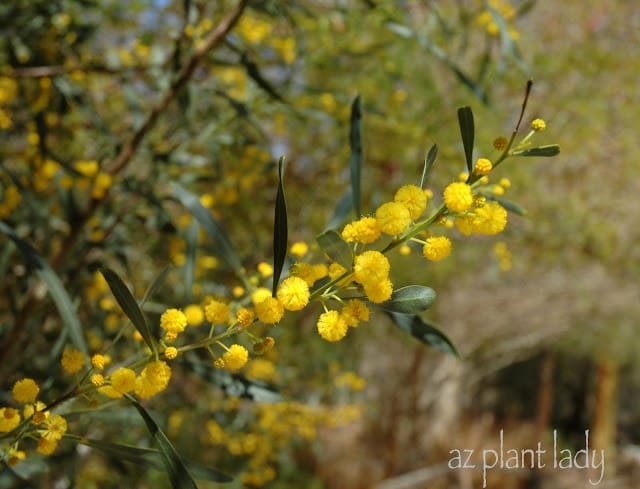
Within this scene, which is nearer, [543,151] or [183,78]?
[543,151]

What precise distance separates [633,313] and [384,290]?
5.59m

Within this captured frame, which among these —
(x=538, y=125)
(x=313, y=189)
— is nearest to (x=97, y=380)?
(x=538, y=125)

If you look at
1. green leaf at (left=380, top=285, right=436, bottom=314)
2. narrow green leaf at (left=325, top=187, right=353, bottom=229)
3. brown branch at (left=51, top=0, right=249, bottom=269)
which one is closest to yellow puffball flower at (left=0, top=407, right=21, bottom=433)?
green leaf at (left=380, top=285, right=436, bottom=314)

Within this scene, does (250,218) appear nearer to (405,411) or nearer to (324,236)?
(324,236)

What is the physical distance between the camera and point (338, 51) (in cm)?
182

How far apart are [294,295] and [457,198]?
161 mm

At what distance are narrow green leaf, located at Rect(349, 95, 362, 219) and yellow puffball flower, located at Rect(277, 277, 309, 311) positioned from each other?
0.24 meters

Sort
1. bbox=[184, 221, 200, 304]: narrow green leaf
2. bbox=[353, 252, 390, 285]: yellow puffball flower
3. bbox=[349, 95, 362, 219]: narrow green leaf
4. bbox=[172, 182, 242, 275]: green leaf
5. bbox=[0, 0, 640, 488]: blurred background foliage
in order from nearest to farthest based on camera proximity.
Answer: bbox=[353, 252, 390, 285]: yellow puffball flower
bbox=[349, 95, 362, 219]: narrow green leaf
bbox=[172, 182, 242, 275]: green leaf
bbox=[184, 221, 200, 304]: narrow green leaf
bbox=[0, 0, 640, 488]: blurred background foliage

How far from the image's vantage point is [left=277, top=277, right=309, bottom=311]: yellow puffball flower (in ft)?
1.56

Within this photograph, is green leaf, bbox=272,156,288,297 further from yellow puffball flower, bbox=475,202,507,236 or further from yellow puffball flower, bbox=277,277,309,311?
yellow puffball flower, bbox=475,202,507,236

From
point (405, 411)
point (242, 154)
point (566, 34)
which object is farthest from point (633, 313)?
point (242, 154)

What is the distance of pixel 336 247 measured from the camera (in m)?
0.52

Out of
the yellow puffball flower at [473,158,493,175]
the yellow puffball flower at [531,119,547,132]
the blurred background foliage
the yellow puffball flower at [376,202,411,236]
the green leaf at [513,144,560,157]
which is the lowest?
the blurred background foliage

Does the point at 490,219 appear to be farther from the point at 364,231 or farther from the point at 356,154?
the point at 356,154
